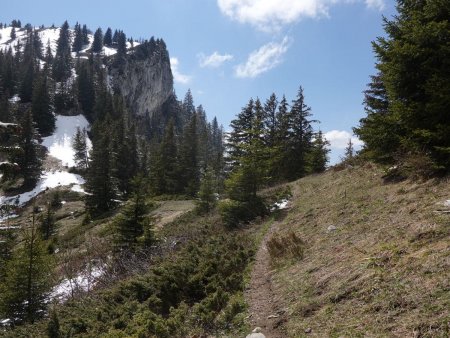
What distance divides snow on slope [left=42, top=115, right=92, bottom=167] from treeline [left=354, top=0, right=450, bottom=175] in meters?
69.4

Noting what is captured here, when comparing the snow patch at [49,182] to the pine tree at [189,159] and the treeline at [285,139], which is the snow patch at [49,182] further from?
the treeline at [285,139]

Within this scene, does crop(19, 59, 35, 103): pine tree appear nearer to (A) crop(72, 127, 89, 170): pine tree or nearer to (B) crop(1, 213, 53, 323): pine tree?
(A) crop(72, 127, 89, 170): pine tree

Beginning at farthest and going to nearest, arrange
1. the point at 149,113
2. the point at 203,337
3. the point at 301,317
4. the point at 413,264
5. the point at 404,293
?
the point at 149,113, the point at 203,337, the point at 301,317, the point at 413,264, the point at 404,293

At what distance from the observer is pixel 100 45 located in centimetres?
16250

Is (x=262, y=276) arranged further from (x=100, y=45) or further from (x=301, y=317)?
(x=100, y=45)

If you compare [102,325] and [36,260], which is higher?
[36,260]

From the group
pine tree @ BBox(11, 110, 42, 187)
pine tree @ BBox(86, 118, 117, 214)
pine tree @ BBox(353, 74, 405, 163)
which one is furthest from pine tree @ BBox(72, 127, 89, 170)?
pine tree @ BBox(353, 74, 405, 163)

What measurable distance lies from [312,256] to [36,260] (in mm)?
12257

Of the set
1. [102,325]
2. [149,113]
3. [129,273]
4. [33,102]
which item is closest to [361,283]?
[102,325]

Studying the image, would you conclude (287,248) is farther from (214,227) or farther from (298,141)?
(298,141)

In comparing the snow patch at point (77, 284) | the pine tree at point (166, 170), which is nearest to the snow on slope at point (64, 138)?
the pine tree at point (166, 170)

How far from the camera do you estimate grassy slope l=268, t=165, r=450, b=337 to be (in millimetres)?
5309

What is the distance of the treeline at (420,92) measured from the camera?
36.2 feet

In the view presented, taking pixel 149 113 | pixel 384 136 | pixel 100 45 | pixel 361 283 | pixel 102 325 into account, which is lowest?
pixel 102 325
